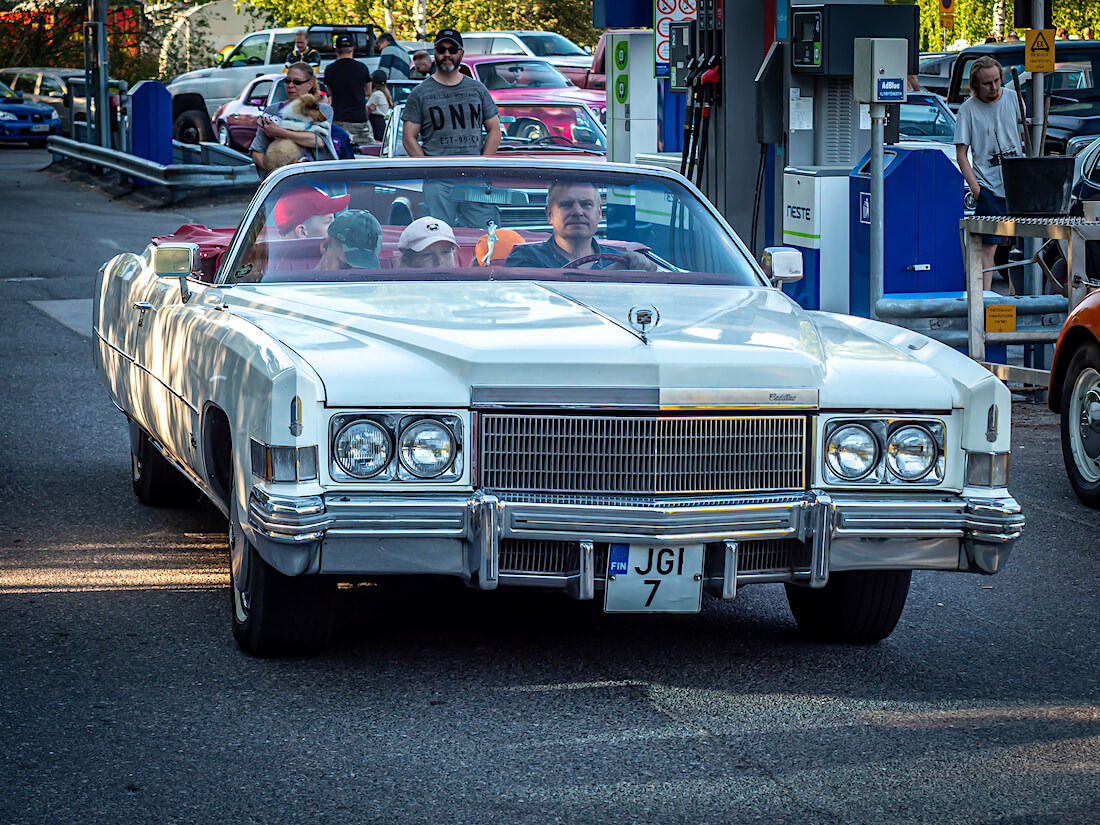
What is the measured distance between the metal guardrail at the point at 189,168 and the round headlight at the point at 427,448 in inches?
590

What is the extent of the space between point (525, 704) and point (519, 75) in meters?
Result: 22.0

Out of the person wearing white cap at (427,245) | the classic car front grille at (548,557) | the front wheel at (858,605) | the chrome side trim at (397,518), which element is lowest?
the front wheel at (858,605)

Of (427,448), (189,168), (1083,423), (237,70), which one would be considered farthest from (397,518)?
(237,70)

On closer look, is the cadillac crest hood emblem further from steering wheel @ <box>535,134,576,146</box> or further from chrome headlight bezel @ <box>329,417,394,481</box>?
steering wheel @ <box>535,134,576,146</box>

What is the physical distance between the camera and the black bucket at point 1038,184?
8.90 m

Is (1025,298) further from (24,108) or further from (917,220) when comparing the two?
(24,108)

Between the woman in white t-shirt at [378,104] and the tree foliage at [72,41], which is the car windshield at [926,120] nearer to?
the woman in white t-shirt at [378,104]

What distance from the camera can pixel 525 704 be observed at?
4531 millimetres

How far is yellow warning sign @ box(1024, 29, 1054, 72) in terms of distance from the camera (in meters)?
13.4

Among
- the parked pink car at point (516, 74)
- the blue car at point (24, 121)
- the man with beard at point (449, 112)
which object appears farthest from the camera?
the blue car at point (24, 121)

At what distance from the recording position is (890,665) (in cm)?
499

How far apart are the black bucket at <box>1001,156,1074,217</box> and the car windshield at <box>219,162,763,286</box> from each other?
11.1 ft

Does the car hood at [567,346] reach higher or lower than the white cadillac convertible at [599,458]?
higher

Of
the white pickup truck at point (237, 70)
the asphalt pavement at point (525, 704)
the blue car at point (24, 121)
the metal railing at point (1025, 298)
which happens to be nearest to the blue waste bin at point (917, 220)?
the metal railing at point (1025, 298)
